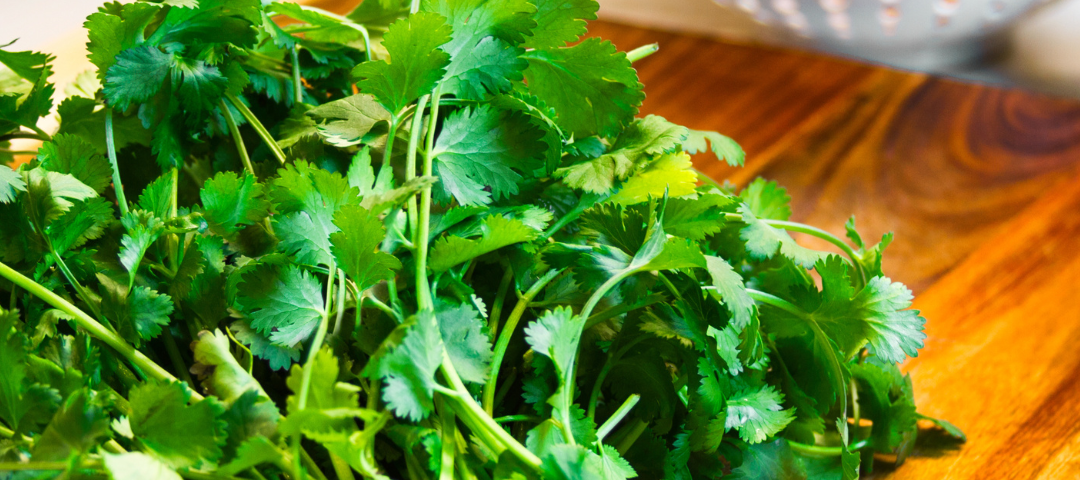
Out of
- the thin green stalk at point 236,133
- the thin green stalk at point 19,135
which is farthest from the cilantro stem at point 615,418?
the thin green stalk at point 19,135

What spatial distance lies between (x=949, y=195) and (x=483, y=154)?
2.22 ft

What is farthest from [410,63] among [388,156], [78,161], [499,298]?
[78,161]

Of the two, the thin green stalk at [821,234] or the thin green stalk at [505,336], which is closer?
the thin green stalk at [505,336]

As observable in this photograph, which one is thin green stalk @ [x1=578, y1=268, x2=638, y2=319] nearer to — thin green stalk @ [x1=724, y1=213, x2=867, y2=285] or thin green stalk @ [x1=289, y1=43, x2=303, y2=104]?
thin green stalk @ [x1=724, y1=213, x2=867, y2=285]

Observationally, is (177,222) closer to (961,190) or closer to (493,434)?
(493,434)

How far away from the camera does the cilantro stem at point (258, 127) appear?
626 mm

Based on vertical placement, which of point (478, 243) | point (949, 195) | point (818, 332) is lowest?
point (949, 195)

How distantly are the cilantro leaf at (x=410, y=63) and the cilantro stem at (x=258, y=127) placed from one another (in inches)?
5.2

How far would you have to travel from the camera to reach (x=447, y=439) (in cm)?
46

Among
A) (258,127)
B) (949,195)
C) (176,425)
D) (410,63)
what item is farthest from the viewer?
(949,195)

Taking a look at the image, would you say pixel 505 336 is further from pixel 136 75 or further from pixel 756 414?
pixel 136 75

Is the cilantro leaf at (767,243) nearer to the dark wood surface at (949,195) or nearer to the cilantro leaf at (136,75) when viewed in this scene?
the dark wood surface at (949,195)

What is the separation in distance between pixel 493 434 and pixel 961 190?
773 millimetres

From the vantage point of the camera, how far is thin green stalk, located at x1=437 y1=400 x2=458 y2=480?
45 centimetres
